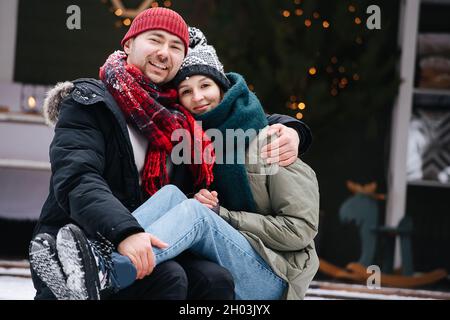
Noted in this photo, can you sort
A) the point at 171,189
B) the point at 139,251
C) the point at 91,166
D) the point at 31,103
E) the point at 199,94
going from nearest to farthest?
the point at 139,251 → the point at 91,166 → the point at 171,189 → the point at 199,94 → the point at 31,103

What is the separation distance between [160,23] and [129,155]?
46cm

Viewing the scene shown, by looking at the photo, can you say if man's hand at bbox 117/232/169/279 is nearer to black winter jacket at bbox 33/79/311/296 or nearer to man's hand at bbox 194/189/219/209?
black winter jacket at bbox 33/79/311/296

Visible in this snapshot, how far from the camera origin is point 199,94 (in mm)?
2566

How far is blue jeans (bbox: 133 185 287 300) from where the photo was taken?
2.16 metres

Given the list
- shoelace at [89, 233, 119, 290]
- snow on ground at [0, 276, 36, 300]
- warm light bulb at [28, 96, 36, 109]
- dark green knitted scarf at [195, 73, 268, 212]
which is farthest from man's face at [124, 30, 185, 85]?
warm light bulb at [28, 96, 36, 109]

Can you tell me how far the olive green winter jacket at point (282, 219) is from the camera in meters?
2.36

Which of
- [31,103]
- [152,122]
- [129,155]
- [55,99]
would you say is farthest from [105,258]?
[31,103]

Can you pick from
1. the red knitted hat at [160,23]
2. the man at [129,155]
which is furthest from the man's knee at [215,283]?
the red knitted hat at [160,23]

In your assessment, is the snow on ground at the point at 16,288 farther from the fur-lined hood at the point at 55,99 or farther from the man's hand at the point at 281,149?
the man's hand at the point at 281,149

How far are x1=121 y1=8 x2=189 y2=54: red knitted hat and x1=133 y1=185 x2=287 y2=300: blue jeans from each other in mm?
530

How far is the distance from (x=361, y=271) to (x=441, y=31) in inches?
73.4

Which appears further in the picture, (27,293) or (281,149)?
(27,293)

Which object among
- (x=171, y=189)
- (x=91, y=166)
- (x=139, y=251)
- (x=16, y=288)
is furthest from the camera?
(x=16, y=288)

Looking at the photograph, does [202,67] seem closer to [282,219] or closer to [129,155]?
[129,155]
